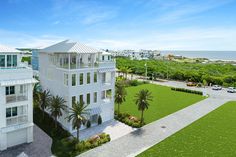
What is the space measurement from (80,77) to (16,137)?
10.3 metres

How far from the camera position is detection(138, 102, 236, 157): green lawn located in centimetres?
2302

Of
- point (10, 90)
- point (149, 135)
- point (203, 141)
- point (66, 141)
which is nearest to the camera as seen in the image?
point (10, 90)

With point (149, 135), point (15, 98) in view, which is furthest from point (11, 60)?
point (149, 135)

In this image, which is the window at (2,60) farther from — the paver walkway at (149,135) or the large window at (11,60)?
the paver walkway at (149,135)

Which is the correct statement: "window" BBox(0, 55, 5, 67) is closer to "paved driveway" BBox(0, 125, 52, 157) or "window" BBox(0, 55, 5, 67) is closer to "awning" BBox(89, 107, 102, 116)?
"paved driveway" BBox(0, 125, 52, 157)

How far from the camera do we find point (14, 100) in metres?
23.2

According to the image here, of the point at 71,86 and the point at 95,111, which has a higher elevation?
the point at 71,86

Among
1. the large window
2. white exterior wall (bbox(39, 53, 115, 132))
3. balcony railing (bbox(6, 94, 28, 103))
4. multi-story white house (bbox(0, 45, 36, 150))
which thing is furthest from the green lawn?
the large window

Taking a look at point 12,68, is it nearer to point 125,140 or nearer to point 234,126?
point 125,140

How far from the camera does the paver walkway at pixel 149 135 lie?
22822mm

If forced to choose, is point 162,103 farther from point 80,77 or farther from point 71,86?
point 71,86

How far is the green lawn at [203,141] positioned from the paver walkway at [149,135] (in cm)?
103

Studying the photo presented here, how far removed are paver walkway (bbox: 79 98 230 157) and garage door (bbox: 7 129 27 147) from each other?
7431 mm

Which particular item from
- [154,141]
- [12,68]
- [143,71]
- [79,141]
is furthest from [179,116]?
[143,71]
